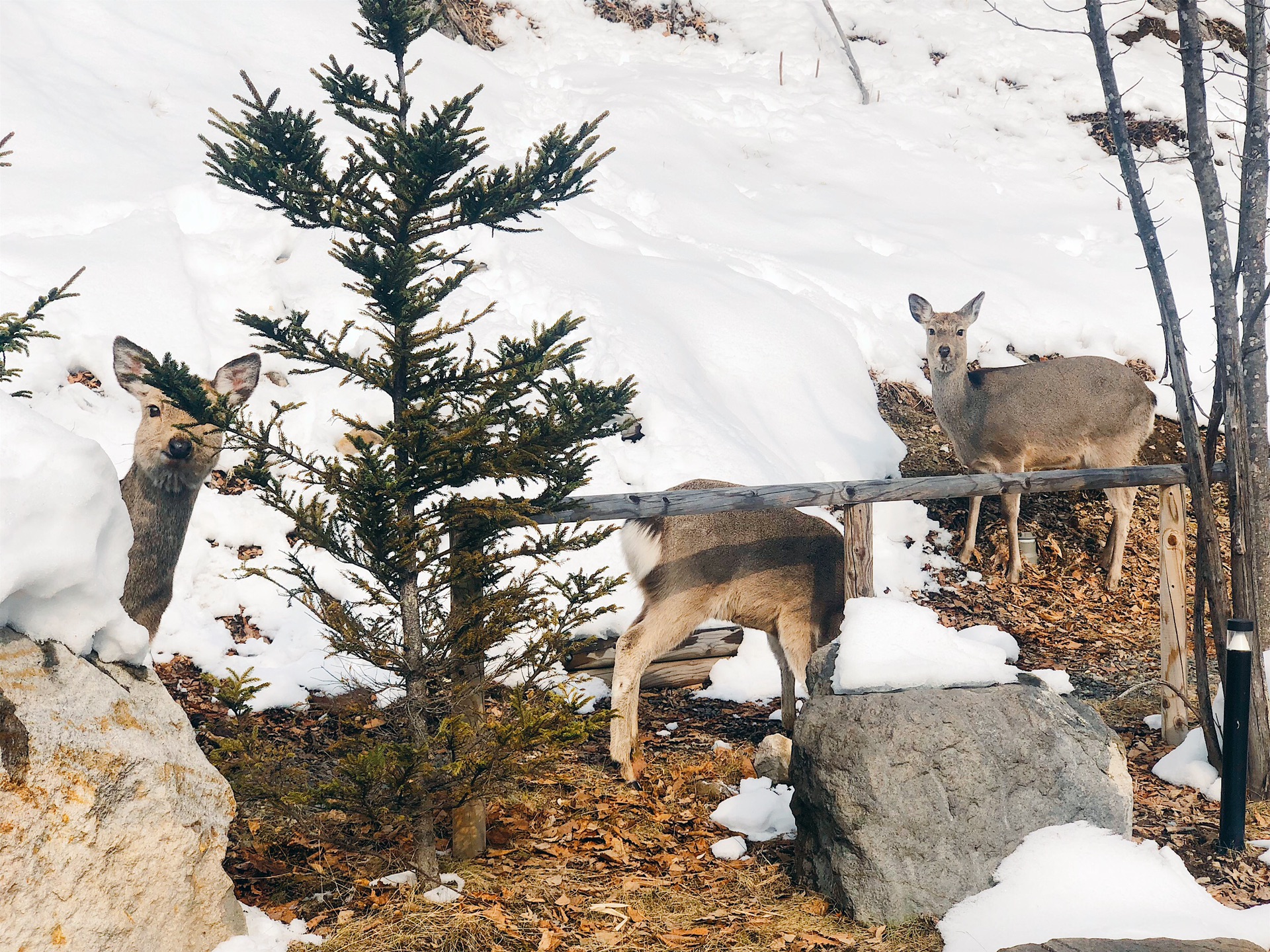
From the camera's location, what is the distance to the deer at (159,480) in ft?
17.7

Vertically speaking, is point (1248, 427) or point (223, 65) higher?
point (223, 65)

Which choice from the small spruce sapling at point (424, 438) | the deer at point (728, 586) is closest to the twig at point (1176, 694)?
the deer at point (728, 586)

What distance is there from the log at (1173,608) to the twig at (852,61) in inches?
519

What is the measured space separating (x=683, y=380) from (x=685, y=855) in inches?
212

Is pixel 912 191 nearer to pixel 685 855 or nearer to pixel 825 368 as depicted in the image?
pixel 825 368

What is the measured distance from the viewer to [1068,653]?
26.3ft

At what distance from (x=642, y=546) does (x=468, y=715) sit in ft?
5.96

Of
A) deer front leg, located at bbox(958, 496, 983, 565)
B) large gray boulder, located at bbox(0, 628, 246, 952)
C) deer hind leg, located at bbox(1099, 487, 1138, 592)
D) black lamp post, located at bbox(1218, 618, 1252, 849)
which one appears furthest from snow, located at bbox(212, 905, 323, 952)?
deer hind leg, located at bbox(1099, 487, 1138, 592)

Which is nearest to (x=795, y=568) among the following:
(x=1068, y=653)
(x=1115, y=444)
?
(x=1068, y=653)

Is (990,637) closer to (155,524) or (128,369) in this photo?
(155,524)

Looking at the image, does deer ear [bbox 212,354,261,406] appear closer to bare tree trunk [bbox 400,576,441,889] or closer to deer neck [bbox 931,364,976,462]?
bare tree trunk [bbox 400,576,441,889]

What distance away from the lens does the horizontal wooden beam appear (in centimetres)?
537

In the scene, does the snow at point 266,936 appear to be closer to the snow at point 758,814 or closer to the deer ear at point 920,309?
the snow at point 758,814

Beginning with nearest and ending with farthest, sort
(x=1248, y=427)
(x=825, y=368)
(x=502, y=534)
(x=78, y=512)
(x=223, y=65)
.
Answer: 1. (x=78, y=512)
2. (x=502, y=534)
3. (x=1248, y=427)
4. (x=825, y=368)
5. (x=223, y=65)
